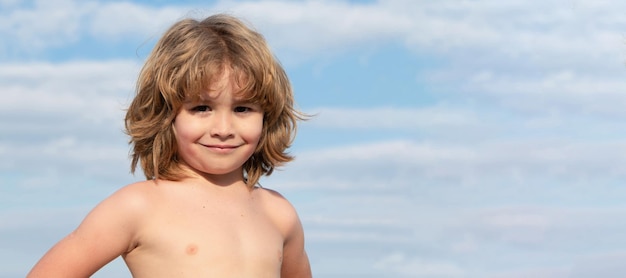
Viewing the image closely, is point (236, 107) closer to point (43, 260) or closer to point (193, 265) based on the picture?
point (193, 265)

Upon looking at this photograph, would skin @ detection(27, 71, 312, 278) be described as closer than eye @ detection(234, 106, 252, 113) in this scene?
Yes

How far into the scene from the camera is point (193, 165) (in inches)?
220

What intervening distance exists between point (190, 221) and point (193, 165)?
12.5 inches

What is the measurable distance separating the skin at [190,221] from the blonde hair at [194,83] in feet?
0.22

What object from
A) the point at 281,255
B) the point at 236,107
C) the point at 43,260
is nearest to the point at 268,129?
the point at 236,107

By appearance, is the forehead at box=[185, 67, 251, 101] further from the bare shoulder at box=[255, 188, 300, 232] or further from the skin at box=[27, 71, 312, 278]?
the bare shoulder at box=[255, 188, 300, 232]

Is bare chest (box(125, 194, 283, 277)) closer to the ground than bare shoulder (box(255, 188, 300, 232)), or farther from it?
closer to the ground

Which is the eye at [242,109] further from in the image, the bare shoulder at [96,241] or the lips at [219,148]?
the bare shoulder at [96,241]

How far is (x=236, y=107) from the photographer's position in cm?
550

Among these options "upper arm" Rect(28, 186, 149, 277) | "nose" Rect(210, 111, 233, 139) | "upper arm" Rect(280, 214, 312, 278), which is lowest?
"upper arm" Rect(28, 186, 149, 277)

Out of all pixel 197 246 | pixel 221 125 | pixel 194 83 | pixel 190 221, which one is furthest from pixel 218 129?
pixel 197 246

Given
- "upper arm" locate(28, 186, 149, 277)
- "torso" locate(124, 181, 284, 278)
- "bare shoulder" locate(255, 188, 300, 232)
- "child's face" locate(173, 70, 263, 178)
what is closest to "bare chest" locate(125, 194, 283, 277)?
"torso" locate(124, 181, 284, 278)

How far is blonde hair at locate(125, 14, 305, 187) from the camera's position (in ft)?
17.9

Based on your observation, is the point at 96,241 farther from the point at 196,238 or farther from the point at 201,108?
the point at 201,108
